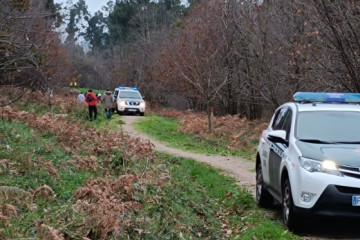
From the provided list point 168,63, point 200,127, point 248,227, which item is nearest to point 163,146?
point 200,127

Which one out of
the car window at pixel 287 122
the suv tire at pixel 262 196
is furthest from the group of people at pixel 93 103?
the car window at pixel 287 122

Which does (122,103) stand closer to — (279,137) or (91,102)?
(91,102)

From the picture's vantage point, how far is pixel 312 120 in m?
8.03

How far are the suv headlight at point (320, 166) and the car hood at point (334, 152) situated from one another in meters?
0.08

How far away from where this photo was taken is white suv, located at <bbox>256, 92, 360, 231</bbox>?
6656mm

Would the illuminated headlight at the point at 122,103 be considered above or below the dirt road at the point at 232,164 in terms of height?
above

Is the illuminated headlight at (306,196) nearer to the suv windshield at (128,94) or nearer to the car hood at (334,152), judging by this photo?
the car hood at (334,152)

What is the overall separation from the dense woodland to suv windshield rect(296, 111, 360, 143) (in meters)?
4.79

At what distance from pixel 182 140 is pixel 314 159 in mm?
14850

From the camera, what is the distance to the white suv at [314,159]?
6.66 meters

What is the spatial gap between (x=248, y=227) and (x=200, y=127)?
16.6m

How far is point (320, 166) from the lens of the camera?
681cm

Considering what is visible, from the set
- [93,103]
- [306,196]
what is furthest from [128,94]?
[306,196]

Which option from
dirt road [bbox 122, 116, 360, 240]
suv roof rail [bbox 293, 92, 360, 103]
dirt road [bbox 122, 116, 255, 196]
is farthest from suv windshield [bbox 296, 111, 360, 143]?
dirt road [bbox 122, 116, 255, 196]
